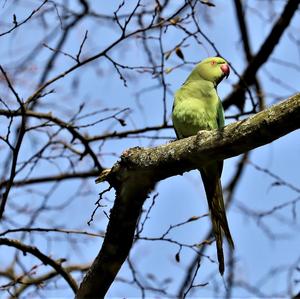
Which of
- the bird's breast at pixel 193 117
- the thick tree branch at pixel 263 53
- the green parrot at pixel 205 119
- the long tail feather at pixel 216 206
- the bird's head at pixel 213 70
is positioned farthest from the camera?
the thick tree branch at pixel 263 53

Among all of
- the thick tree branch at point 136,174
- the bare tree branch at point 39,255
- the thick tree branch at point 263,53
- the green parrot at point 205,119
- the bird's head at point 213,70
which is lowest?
the thick tree branch at point 136,174

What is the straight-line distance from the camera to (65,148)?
434cm

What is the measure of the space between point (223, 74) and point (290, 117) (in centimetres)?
A: 241

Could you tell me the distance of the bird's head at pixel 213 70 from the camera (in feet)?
14.9

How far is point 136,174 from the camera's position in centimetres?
269

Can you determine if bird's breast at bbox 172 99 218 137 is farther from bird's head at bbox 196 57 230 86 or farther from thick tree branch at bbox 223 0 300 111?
thick tree branch at bbox 223 0 300 111

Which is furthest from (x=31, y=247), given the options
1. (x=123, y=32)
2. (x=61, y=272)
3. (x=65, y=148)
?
(x=123, y=32)

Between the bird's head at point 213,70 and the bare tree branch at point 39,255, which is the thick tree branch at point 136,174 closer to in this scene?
the bare tree branch at point 39,255

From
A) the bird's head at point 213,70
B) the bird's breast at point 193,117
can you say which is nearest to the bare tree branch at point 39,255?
the bird's breast at point 193,117

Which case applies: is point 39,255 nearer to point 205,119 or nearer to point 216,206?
point 216,206

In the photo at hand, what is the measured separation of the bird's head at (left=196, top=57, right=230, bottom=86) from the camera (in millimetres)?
4551

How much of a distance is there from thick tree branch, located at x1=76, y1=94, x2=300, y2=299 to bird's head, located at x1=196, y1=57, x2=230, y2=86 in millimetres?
1924

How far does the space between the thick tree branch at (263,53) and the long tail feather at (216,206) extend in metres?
1.27

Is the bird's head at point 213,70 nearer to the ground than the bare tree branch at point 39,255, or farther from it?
farther from it
